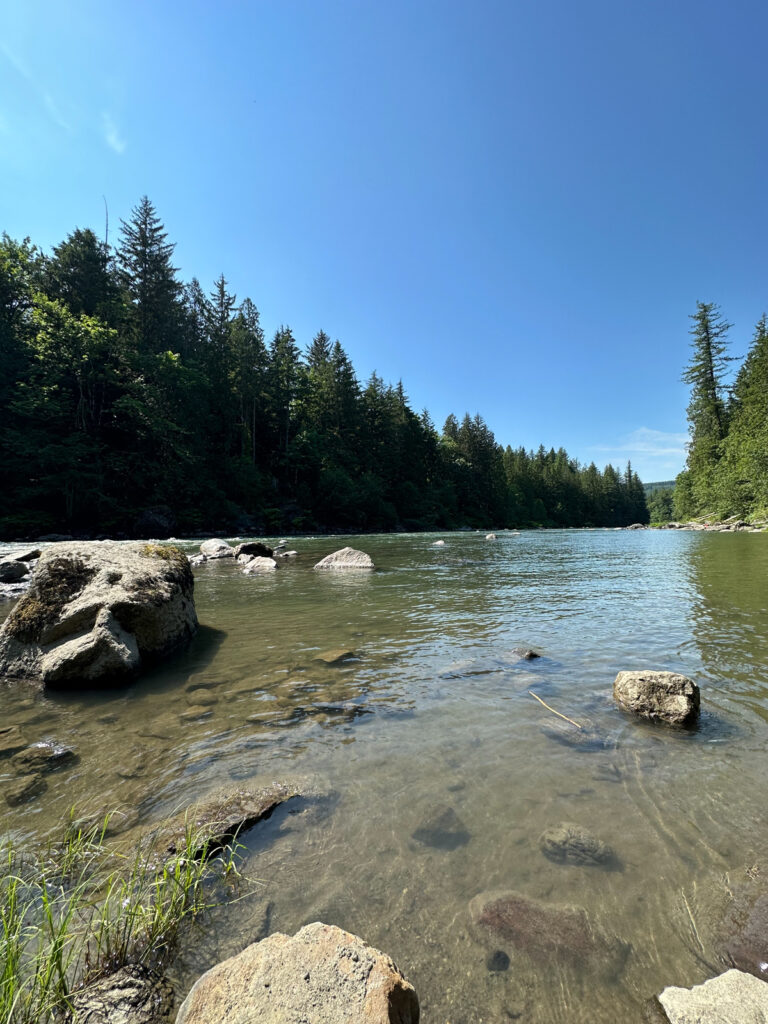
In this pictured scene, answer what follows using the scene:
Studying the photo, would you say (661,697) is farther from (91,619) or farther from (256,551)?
(256,551)

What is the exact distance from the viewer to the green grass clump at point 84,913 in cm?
168

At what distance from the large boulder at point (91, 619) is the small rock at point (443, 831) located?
4.48m

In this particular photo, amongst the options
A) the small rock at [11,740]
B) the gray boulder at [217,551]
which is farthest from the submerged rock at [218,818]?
the gray boulder at [217,551]

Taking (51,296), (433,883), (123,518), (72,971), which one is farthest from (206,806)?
(51,296)

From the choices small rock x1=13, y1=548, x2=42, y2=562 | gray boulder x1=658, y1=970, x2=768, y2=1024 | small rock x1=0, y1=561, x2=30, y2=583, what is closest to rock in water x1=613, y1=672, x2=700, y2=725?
gray boulder x1=658, y1=970, x2=768, y2=1024

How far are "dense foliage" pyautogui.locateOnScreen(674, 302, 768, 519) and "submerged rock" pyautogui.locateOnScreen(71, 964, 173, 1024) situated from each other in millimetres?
53721

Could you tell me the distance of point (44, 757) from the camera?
3.89m

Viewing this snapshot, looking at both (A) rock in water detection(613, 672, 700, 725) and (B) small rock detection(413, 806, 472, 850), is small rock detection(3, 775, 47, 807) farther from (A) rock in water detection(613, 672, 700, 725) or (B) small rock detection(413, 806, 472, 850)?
(A) rock in water detection(613, 672, 700, 725)

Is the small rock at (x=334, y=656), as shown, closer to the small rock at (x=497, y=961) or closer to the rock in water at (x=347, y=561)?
the small rock at (x=497, y=961)

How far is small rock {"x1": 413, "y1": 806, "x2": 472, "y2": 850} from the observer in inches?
110

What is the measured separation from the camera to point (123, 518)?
3516 cm

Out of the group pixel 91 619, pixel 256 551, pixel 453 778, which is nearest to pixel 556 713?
pixel 453 778

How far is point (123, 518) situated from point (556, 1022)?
3952cm

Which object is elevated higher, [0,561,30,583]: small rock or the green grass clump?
[0,561,30,583]: small rock
